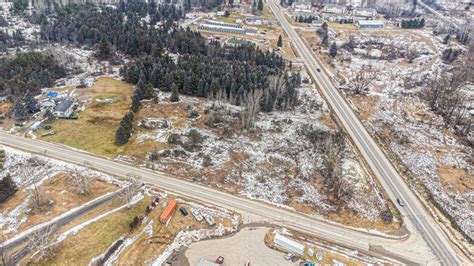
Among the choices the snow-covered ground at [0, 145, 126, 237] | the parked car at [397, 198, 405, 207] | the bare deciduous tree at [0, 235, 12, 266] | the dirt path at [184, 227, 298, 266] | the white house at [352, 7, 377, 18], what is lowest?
the dirt path at [184, 227, 298, 266]

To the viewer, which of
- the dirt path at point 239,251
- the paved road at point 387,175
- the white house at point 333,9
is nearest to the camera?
the dirt path at point 239,251

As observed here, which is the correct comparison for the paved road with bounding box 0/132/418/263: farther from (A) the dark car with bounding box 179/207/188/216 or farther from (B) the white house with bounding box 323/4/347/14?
(B) the white house with bounding box 323/4/347/14

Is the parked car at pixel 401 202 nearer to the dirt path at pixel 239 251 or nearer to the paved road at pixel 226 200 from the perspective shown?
the paved road at pixel 226 200

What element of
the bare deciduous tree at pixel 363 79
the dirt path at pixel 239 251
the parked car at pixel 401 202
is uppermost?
the bare deciduous tree at pixel 363 79

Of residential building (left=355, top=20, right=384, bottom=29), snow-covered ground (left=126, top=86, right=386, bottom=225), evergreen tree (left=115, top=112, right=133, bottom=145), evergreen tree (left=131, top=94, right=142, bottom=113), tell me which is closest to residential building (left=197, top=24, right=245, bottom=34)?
residential building (left=355, top=20, right=384, bottom=29)

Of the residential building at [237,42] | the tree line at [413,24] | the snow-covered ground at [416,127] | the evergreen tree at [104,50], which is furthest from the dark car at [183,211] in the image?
the tree line at [413,24]

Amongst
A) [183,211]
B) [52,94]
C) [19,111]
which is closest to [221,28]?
[52,94]

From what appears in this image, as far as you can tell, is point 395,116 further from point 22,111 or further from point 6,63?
point 6,63
